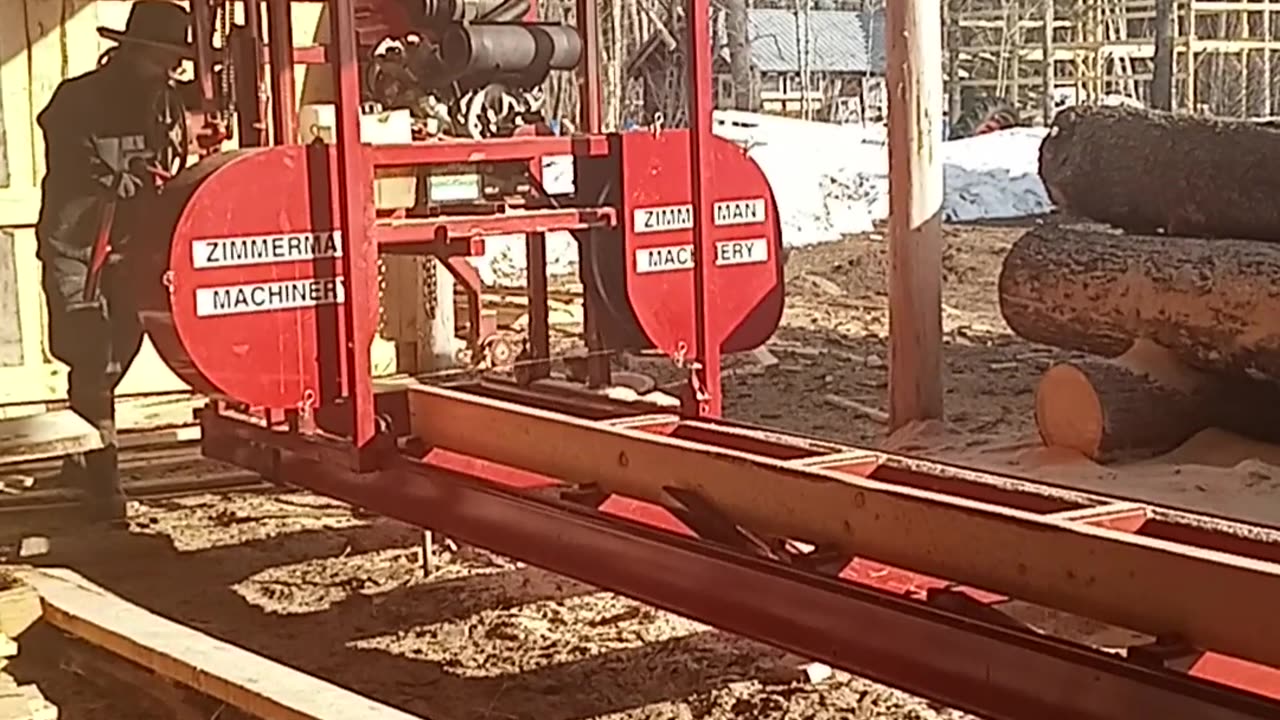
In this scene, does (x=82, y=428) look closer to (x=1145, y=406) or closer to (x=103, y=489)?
(x=103, y=489)

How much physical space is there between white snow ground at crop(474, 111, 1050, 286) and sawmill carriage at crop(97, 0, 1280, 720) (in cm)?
1185

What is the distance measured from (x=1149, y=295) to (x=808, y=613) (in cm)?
475

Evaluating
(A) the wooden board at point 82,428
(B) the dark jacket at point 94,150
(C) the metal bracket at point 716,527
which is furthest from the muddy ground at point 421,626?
(B) the dark jacket at point 94,150

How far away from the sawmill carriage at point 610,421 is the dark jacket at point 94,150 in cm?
51

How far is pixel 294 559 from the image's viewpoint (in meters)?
6.98

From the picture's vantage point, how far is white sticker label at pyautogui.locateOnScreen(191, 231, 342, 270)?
4.93 m

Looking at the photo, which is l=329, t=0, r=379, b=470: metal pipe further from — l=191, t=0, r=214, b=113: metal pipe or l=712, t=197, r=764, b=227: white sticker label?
l=712, t=197, r=764, b=227: white sticker label

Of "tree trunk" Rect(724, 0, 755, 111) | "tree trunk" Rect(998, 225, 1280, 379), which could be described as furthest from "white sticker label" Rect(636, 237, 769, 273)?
"tree trunk" Rect(724, 0, 755, 111)

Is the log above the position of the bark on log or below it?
below

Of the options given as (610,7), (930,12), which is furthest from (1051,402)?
(610,7)

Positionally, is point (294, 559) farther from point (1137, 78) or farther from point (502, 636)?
point (1137, 78)

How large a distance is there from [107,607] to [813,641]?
9.00 ft

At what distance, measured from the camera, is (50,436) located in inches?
278

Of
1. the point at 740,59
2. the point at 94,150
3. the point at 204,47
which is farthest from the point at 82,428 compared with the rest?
the point at 740,59
